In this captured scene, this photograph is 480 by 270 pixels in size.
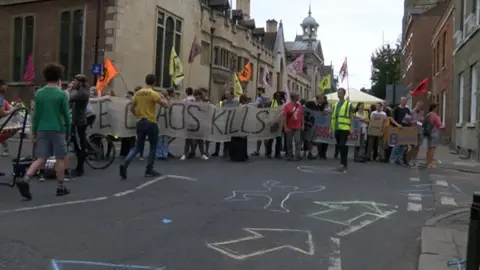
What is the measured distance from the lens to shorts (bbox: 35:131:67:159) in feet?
24.7

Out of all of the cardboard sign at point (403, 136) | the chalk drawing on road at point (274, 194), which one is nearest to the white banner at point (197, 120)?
Result: the cardboard sign at point (403, 136)

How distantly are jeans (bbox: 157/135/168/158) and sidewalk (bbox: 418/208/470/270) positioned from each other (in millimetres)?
7460

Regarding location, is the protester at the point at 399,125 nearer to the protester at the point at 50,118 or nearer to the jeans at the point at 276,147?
the jeans at the point at 276,147

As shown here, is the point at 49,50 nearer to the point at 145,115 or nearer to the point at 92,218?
the point at 145,115

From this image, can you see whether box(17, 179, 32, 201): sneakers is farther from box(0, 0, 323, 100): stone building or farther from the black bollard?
box(0, 0, 323, 100): stone building

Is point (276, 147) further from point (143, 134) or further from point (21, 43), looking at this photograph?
point (21, 43)

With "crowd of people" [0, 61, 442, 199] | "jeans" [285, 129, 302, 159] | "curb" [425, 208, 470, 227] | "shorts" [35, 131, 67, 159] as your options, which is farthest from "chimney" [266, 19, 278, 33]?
"shorts" [35, 131, 67, 159]

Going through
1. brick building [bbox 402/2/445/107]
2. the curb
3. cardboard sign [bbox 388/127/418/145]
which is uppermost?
brick building [bbox 402/2/445/107]

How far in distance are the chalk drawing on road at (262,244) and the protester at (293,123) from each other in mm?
7535

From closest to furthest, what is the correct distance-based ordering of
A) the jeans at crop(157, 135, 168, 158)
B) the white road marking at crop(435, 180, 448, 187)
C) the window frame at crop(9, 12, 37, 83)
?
the white road marking at crop(435, 180, 448, 187) → the jeans at crop(157, 135, 168, 158) → the window frame at crop(9, 12, 37, 83)

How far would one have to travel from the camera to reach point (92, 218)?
6547mm

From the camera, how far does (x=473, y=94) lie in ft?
61.7

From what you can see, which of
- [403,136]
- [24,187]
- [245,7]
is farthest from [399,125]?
[245,7]

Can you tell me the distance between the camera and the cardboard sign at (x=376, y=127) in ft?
47.4
